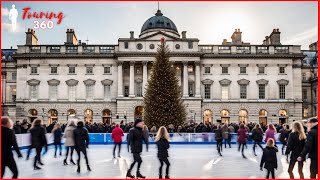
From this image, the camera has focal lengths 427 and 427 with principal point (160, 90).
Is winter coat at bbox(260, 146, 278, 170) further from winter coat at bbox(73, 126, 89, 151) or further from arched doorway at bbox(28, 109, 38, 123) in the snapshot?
arched doorway at bbox(28, 109, 38, 123)

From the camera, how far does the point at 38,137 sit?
50.9ft

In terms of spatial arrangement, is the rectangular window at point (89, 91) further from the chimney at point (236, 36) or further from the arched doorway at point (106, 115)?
the chimney at point (236, 36)

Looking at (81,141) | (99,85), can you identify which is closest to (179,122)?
(81,141)

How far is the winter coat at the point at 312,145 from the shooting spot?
1000 cm

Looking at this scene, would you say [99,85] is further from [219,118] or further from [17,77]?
[219,118]

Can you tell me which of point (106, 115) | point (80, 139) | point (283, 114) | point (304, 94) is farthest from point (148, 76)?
point (80, 139)

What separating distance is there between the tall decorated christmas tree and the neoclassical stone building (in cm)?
2603

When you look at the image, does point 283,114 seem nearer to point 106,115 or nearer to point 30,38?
point 106,115

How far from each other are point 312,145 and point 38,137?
9.68 meters

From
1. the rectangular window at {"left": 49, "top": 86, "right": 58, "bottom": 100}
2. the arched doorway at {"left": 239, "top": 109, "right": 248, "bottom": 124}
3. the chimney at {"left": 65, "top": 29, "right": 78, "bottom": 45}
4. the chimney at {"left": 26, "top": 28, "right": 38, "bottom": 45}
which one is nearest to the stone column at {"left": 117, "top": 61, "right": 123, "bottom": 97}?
the rectangular window at {"left": 49, "top": 86, "right": 58, "bottom": 100}

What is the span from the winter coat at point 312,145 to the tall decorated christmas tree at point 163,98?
77.8ft

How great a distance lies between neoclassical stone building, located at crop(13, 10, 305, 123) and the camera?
60.6 meters

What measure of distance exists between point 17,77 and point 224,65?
30.0 metres

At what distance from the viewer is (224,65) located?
61938 mm
